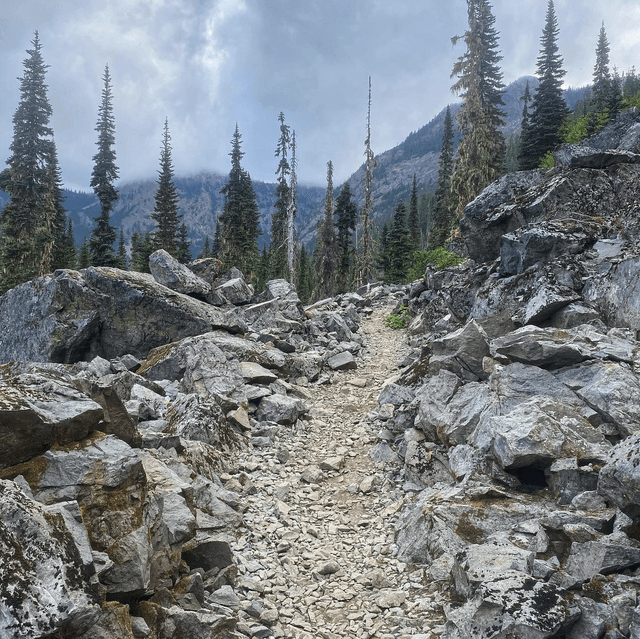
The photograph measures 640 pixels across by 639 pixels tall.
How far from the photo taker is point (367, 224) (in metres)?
43.4

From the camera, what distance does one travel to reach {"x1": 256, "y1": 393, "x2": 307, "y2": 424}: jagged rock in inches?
491

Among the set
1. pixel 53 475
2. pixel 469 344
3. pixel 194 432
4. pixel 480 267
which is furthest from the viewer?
pixel 480 267

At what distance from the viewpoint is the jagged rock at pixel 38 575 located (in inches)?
136

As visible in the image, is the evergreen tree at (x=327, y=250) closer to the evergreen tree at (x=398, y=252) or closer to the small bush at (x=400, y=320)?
the evergreen tree at (x=398, y=252)

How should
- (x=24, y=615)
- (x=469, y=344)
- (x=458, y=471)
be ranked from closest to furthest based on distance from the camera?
1. (x=24, y=615)
2. (x=458, y=471)
3. (x=469, y=344)

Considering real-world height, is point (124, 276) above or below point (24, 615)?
above

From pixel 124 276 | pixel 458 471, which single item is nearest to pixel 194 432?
pixel 458 471

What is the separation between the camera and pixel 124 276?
1803cm

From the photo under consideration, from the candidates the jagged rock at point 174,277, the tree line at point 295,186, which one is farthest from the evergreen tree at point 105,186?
the jagged rock at point 174,277

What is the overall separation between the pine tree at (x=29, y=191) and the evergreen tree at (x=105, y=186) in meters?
4.44

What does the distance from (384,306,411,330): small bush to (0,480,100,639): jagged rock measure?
21796 mm

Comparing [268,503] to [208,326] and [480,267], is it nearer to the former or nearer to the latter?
[208,326]

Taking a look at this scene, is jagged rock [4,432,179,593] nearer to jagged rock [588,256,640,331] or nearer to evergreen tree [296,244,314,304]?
jagged rock [588,256,640,331]

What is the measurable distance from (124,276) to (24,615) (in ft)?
53.5
